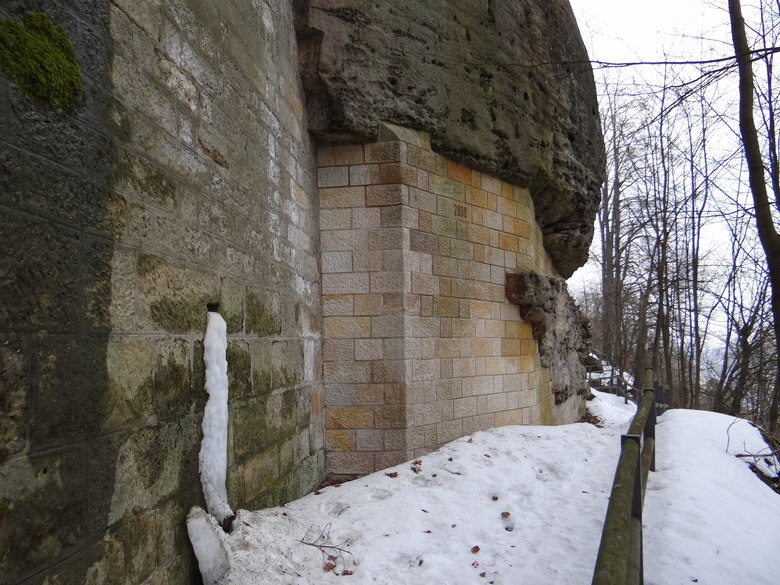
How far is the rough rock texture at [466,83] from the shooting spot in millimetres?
4066

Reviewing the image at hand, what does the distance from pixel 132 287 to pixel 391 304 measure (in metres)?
2.59

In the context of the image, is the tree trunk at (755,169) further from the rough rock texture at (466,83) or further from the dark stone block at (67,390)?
the dark stone block at (67,390)

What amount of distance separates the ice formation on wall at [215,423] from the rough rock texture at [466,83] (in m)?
2.33

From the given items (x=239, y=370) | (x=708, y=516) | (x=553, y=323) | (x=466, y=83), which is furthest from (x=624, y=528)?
(x=553, y=323)

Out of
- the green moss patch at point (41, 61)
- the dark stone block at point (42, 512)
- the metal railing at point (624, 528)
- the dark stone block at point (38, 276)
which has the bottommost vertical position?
the metal railing at point (624, 528)

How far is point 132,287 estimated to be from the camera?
1.80m

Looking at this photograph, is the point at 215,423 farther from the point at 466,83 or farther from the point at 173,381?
the point at 466,83

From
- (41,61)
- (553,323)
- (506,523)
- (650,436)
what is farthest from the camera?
(553,323)

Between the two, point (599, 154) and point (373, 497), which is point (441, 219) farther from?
point (599, 154)

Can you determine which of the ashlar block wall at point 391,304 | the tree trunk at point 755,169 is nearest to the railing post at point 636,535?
the ashlar block wall at point 391,304

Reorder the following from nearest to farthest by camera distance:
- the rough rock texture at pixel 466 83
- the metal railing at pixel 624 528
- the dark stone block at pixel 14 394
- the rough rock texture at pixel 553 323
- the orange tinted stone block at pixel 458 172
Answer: the dark stone block at pixel 14 394 < the metal railing at pixel 624 528 < the rough rock texture at pixel 466 83 < the orange tinted stone block at pixel 458 172 < the rough rock texture at pixel 553 323

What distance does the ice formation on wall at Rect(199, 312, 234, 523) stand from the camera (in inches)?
89.7

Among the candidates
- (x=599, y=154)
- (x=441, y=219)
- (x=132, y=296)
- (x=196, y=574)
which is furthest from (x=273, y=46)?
(x=599, y=154)

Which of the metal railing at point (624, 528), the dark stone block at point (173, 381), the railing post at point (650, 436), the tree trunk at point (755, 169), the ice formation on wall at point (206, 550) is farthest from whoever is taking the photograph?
the tree trunk at point (755, 169)
